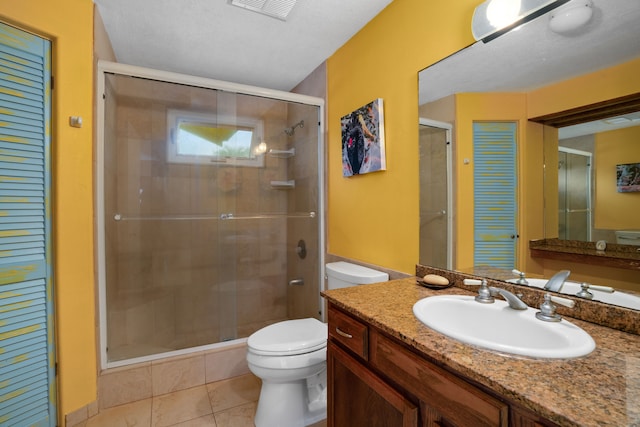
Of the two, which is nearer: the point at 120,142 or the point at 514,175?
the point at 514,175

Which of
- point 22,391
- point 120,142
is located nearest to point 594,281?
point 22,391

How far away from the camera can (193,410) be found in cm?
173

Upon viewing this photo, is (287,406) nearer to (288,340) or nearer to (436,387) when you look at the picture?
(288,340)

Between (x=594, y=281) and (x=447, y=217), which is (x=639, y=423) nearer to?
(x=594, y=281)

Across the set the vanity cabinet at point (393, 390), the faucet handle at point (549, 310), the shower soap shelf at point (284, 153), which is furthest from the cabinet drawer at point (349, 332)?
the shower soap shelf at point (284, 153)

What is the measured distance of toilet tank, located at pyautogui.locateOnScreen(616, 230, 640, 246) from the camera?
2.85 ft

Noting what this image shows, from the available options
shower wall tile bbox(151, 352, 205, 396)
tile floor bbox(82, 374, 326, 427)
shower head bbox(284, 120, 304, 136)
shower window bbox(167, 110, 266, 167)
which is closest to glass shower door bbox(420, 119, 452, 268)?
tile floor bbox(82, 374, 326, 427)

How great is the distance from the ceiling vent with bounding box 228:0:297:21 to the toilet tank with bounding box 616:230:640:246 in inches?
71.3

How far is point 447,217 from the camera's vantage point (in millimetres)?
1404

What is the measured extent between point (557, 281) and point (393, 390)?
26.6 inches

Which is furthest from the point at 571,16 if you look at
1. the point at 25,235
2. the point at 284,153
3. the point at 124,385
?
the point at 124,385

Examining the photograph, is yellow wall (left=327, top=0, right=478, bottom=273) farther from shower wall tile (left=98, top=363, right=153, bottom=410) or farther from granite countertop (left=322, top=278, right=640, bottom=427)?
shower wall tile (left=98, top=363, right=153, bottom=410)

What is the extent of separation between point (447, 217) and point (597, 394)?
36.3 inches

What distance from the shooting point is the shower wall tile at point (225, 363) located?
6.68 ft
